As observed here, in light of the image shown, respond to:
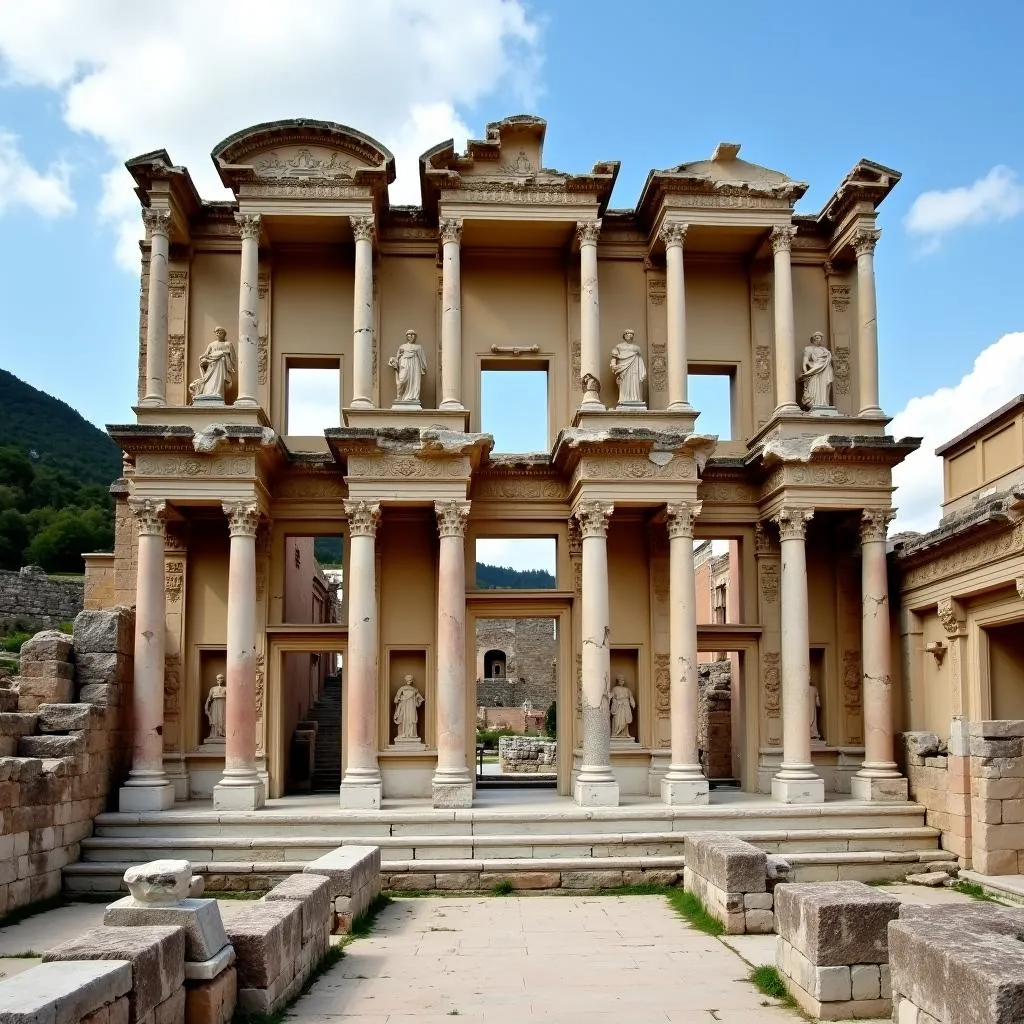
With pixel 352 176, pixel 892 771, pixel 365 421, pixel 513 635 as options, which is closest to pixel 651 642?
pixel 892 771

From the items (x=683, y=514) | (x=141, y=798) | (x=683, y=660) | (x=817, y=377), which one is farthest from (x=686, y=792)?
(x=141, y=798)

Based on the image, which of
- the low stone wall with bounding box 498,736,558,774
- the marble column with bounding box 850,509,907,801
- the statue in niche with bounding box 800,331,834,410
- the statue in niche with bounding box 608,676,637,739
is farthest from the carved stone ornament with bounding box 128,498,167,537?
the low stone wall with bounding box 498,736,558,774

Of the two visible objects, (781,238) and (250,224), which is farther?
(781,238)

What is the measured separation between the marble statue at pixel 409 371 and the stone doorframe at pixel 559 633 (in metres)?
3.69

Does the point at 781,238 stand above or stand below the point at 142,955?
above

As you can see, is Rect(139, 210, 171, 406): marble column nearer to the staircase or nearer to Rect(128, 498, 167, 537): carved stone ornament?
Rect(128, 498, 167, 537): carved stone ornament

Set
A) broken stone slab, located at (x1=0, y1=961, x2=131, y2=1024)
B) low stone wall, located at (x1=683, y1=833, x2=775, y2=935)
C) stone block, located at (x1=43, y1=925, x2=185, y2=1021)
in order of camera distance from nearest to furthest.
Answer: broken stone slab, located at (x1=0, y1=961, x2=131, y2=1024) < stone block, located at (x1=43, y1=925, x2=185, y2=1021) < low stone wall, located at (x1=683, y1=833, x2=775, y2=935)

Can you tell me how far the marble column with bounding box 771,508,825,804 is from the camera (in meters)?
19.7

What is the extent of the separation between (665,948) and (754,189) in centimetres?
1394

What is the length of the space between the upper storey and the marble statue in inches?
1.5

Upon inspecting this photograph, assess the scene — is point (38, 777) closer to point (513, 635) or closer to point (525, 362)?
point (525, 362)

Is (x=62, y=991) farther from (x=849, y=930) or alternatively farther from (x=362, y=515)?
(x=362, y=515)

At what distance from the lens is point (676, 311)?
69.4ft

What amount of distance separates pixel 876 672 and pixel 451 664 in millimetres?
7223
